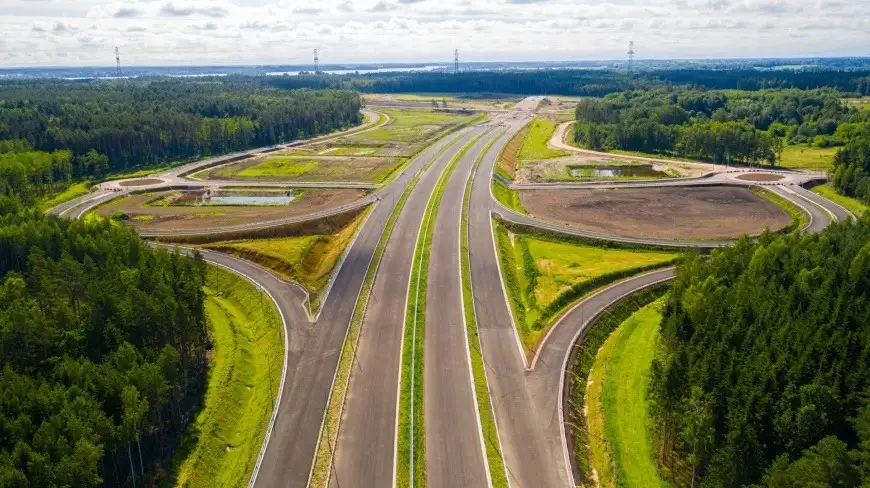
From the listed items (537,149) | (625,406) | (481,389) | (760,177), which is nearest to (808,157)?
(760,177)

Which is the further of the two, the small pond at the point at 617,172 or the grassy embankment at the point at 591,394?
the small pond at the point at 617,172

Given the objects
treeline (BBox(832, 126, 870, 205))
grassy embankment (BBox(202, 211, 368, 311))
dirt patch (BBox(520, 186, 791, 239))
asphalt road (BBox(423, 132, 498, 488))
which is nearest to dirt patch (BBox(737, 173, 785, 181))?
dirt patch (BBox(520, 186, 791, 239))

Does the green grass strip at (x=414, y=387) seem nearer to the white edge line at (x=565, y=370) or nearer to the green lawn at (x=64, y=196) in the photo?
the white edge line at (x=565, y=370)

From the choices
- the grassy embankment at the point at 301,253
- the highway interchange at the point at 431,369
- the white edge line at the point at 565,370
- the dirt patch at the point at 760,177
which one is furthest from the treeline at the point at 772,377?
the dirt patch at the point at 760,177

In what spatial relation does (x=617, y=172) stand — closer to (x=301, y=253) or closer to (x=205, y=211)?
(x=301, y=253)

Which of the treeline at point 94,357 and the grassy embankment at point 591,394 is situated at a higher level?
the treeline at point 94,357
